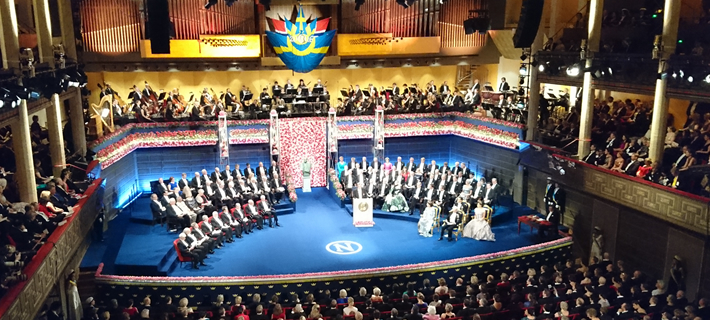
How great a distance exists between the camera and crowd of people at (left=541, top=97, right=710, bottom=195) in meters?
13.7

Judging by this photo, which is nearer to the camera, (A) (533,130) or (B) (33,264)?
(B) (33,264)

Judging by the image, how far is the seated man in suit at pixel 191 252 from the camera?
563 inches

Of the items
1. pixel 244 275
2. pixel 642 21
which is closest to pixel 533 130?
pixel 642 21

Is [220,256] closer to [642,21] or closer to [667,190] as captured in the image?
[667,190]

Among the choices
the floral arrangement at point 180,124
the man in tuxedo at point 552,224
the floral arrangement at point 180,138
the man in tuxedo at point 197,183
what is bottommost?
the man in tuxedo at point 552,224

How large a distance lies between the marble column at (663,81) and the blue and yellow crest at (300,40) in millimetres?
10186

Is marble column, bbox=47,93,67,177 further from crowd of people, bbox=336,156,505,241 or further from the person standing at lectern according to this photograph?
crowd of people, bbox=336,156,505,241

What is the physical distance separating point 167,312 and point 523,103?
13516 millimetres

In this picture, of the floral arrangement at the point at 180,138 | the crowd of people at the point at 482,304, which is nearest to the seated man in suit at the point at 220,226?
the crowd of people at the point at 482,304

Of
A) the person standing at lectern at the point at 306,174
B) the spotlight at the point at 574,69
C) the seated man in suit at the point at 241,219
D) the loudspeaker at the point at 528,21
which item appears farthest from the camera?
the person standing at lectern at the point at 306,174

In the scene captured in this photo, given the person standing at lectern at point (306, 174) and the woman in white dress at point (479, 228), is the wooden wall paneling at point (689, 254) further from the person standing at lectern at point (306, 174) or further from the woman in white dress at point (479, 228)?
the person standing at lectern at point (306, 174)

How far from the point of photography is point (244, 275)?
13.8 m

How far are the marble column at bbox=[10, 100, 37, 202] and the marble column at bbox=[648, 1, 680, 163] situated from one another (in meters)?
14.7

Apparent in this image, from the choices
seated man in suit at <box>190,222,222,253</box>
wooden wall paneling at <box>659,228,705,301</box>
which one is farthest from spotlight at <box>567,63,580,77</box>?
seated man in suit at <box>190,222,222,253</box>
